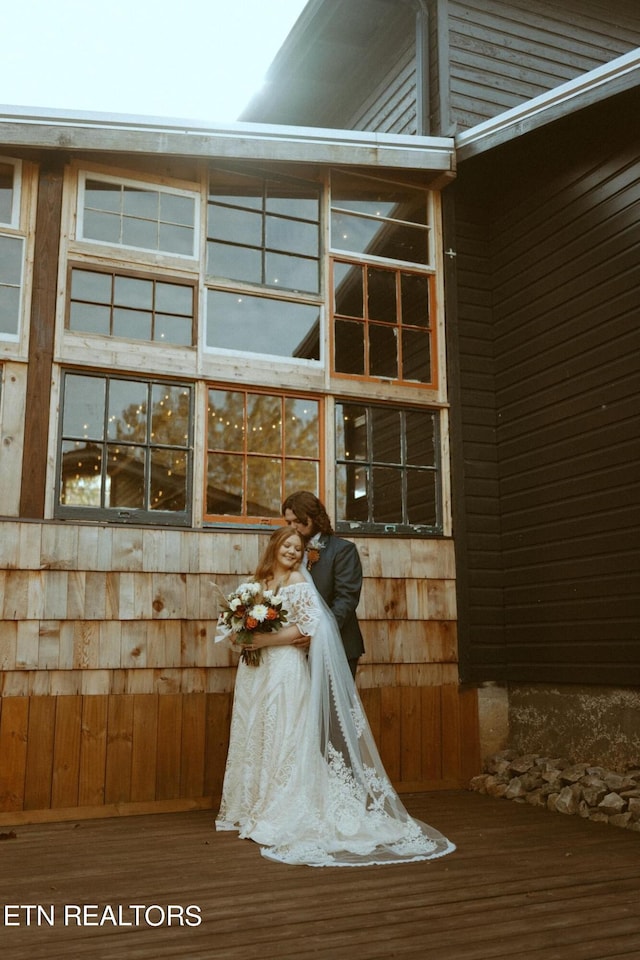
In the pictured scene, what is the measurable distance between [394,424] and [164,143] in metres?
2.47

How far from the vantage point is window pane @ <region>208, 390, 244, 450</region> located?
5566 mm

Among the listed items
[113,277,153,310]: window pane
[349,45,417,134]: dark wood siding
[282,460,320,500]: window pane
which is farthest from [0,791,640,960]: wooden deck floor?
[349,45,417,134]: dark wood siding

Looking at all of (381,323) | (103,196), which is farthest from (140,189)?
(381,323)

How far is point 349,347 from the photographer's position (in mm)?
6090

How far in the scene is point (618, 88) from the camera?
16.4ft

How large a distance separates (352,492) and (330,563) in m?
1.00

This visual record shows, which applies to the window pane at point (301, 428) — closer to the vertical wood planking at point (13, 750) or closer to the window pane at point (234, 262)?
the window pane at point (234, 262)

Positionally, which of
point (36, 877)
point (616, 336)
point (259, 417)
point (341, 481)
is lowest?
point (36, 877)

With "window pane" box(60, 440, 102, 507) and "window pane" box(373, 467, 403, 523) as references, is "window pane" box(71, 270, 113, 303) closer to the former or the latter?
"window pane" box(60, 440, 102, 507)

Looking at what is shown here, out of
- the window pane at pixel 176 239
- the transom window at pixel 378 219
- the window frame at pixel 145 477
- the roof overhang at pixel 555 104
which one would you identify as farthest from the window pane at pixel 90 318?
the roof overhang at pixel 555 104

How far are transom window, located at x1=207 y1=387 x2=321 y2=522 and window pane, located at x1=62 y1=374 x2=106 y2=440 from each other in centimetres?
72

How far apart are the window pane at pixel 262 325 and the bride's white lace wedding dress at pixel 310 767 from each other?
1944 mm

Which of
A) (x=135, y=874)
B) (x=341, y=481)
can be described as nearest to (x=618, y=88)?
(x=341, y=481)

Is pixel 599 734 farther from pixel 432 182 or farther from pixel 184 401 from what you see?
pixel 432 182
